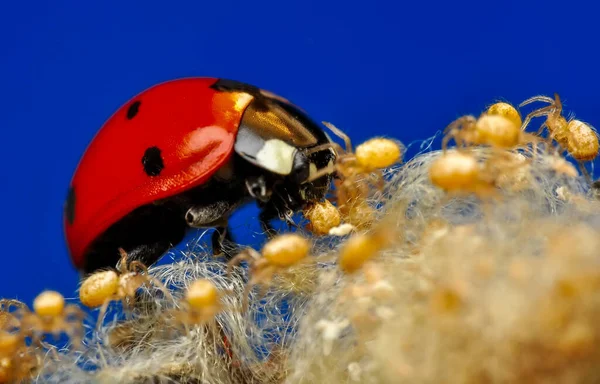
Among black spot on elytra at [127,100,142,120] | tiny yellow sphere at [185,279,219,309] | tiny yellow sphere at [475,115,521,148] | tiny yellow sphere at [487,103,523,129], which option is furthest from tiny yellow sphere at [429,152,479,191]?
black spot on elytra at [127,100,142,120]

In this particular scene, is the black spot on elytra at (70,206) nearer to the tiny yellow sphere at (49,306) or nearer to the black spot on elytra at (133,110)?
the black spot on elytra at (133,110)

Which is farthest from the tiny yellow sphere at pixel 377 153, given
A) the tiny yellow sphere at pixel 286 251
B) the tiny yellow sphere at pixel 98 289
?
the tiny yellow sphere at pixel 98 289

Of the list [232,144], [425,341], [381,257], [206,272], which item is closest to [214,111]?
[232,144]

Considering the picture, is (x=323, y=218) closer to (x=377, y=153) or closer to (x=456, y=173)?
(x=377, y=153)

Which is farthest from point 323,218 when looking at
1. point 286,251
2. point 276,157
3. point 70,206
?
point 70,206

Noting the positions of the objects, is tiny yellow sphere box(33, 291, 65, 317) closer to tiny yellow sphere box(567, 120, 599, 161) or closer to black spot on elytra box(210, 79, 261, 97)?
black spot on elytra box(210, 79, 261, 97)

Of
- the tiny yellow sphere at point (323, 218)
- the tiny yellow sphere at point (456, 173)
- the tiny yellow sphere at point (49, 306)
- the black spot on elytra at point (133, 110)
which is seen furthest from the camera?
the black spot on elytra at point (133, 110)

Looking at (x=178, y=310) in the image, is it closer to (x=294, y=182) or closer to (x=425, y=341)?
(x=294, y=182)
